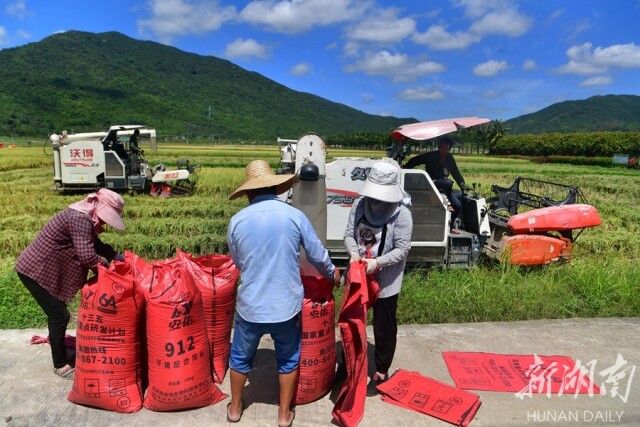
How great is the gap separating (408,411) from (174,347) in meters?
1.57

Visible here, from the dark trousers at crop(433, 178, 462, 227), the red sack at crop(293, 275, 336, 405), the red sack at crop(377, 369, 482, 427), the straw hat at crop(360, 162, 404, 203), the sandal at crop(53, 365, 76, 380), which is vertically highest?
the straw hat at crop(360, 162, 404, 203)

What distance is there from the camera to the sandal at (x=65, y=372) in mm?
3123

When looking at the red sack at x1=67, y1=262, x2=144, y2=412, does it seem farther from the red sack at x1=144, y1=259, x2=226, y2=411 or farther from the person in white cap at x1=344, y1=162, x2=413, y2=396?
the person in white cap at x1=344, y1=162, x2=413, y2=396

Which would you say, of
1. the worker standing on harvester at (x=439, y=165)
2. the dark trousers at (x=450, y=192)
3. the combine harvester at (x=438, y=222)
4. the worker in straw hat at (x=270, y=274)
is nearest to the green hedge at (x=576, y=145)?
the combine harvester at (x=438, y=222)

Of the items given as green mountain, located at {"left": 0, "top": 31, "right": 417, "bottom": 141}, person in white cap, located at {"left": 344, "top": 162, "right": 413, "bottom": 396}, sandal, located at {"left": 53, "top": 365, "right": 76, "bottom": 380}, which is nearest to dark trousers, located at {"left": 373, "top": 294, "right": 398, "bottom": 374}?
person in white cap, located at {"left": 344, "top": 162, "right": 413, "bottom": 396}

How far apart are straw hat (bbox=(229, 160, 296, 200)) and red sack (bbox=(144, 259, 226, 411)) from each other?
28.7 inches

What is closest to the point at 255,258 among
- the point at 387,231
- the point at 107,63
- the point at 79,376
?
the point at 387,231

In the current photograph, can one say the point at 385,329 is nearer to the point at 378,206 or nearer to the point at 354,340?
the point at 354,340

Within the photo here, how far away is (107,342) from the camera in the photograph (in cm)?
279

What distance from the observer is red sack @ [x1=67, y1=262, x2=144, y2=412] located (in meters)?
2.75

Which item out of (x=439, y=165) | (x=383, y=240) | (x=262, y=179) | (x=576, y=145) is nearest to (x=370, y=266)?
(x=383, y=240)

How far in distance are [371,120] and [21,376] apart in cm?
18819

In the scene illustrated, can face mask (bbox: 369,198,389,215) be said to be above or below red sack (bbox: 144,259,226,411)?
above

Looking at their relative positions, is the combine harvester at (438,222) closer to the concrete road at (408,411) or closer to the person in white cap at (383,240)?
the concrete road at (408,411)
